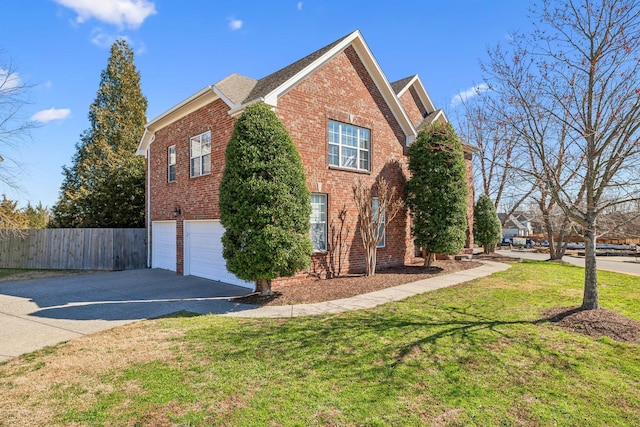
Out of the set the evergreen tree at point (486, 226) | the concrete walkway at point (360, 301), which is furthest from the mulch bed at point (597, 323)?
the evergreen tree at point (486, 226)

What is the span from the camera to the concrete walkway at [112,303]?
6.55m

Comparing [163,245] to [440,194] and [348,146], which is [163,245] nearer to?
[348,146]

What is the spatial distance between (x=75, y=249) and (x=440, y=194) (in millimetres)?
15653

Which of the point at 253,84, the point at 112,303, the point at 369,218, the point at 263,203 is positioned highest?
the point at 253,84

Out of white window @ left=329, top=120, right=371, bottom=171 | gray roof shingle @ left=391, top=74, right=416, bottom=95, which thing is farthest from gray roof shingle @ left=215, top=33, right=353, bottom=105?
gray roof shingle @ left=391, top=74, right=416, bottom=95

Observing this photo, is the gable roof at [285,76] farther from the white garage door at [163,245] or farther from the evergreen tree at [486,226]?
the evergreen tree at [486,226]

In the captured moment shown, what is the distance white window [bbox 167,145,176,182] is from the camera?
13836 millimetres

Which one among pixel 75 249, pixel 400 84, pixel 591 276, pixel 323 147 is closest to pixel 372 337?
pixel 591 276

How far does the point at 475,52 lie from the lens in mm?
8047

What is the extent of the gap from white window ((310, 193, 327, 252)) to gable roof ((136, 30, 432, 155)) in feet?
10.7

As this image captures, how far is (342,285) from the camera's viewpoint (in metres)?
9.92

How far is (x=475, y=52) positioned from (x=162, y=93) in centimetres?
1085

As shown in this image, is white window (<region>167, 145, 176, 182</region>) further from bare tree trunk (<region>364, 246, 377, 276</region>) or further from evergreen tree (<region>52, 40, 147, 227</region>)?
bare tree trunk (<region>364, 246, 377, 276</region>)

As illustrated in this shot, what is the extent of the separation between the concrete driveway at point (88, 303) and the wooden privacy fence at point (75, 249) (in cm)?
257
